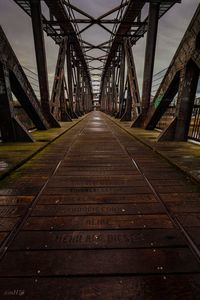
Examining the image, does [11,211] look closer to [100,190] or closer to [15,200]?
[15,200]

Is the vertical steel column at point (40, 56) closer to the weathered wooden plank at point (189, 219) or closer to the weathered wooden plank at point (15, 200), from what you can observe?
the weathered wooden plank at point (15, 200)

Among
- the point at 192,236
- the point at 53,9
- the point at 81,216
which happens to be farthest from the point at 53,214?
the point at 53,9

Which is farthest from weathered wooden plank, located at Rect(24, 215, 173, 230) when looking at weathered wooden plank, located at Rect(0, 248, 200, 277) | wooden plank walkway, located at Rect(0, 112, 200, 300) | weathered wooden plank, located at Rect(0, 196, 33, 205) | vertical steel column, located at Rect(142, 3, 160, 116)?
vertical steel column, located at Rect(142, 3, 160, 116)

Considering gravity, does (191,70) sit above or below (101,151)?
above

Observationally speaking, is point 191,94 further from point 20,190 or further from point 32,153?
point 20,190

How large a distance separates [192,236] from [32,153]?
431 cm

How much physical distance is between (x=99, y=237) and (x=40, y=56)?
1111 cm

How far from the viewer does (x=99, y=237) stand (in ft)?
6.59

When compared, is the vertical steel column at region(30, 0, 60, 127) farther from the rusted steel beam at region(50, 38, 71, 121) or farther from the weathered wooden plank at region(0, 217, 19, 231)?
the weathered wooden plank at region(0, 217, 19, 231)

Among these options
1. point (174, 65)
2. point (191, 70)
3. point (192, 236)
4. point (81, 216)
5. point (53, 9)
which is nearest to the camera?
point (192, 236)

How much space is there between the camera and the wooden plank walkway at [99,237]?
1.45 m

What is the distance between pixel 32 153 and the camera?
5.44 metres

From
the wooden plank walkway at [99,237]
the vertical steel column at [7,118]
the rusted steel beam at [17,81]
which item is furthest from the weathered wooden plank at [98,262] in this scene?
the rusted steel beam at [17,81]

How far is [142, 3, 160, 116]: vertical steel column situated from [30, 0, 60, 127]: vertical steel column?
524cm
